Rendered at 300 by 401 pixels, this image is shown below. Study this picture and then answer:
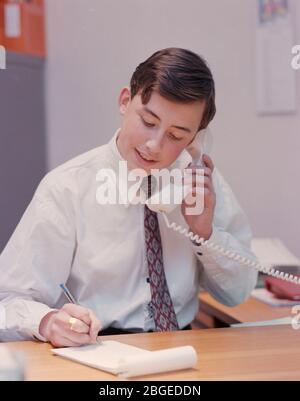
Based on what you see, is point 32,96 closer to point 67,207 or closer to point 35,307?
point 67,207

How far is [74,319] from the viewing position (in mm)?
1338

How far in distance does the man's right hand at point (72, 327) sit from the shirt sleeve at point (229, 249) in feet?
1.10

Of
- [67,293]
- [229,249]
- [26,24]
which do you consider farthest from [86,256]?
[26,24]

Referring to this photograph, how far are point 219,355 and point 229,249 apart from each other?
1.10 ft

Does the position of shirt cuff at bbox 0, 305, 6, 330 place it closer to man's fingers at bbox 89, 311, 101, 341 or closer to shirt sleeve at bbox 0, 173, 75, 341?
shirt sleeve at bbox 0, 173, 75, 341

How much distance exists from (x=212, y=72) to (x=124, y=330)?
52 cm

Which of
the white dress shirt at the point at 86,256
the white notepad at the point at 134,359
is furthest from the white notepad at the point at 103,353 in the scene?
the white dress shirt at the point at 86,256

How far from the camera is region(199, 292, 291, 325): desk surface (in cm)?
196

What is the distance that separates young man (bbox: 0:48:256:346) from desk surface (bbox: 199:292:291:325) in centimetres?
37

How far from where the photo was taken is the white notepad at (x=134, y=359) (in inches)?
46.9

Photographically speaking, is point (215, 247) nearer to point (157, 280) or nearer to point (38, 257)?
point (157, 280)

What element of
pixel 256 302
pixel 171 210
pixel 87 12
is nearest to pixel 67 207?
pixel 171 210

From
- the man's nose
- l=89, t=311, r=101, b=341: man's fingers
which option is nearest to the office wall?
the man's nose

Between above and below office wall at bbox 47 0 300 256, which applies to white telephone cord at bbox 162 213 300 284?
below
